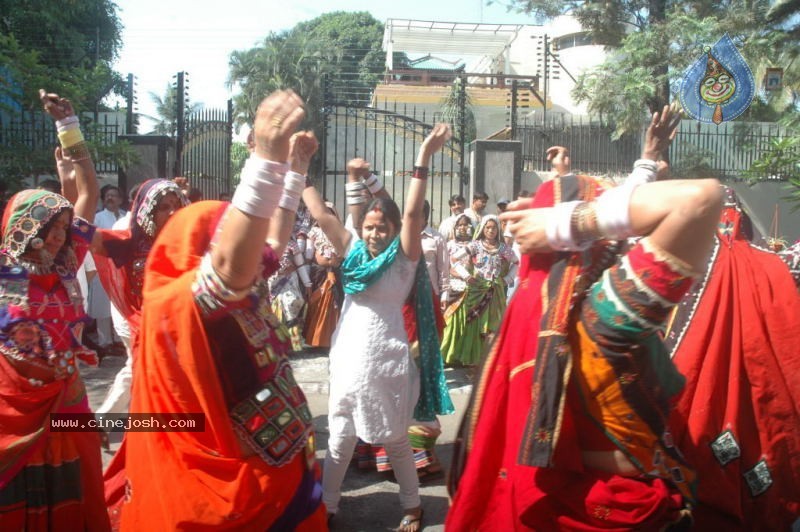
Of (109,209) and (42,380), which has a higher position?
(109,209)

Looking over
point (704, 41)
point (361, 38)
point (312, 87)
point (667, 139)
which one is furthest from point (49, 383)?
point (361, 38)

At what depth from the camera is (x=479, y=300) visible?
8484 millimetres

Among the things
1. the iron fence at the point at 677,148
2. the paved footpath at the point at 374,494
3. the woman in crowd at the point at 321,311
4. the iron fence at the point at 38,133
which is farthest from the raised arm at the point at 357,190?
the iron fence at the point at 677,148

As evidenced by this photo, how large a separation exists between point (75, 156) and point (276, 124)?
2.42m

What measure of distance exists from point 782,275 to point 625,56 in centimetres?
1447

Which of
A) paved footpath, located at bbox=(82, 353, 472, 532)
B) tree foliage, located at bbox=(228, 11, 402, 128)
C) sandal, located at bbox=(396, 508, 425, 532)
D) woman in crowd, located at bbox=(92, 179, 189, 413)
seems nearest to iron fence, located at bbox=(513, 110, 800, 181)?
paved footpath, located at bbox=(82, 353, 472, 532)

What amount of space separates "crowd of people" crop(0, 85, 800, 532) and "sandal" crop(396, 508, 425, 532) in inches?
0.7

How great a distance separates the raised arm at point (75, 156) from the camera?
390cm

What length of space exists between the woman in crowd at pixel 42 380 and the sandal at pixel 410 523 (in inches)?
58.9

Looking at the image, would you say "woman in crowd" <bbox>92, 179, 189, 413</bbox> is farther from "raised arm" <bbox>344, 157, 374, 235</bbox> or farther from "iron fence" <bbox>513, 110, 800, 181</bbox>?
"iron fence" <bbox>513, 110, 800, 181</bbox>

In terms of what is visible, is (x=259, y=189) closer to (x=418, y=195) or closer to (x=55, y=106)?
(x=418, y=195)

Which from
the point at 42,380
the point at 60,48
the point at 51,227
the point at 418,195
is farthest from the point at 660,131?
the point at 60,48

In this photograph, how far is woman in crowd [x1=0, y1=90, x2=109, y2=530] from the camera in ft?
10.7

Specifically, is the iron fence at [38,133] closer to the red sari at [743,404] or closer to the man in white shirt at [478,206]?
the man in white shirt at [478,206]
